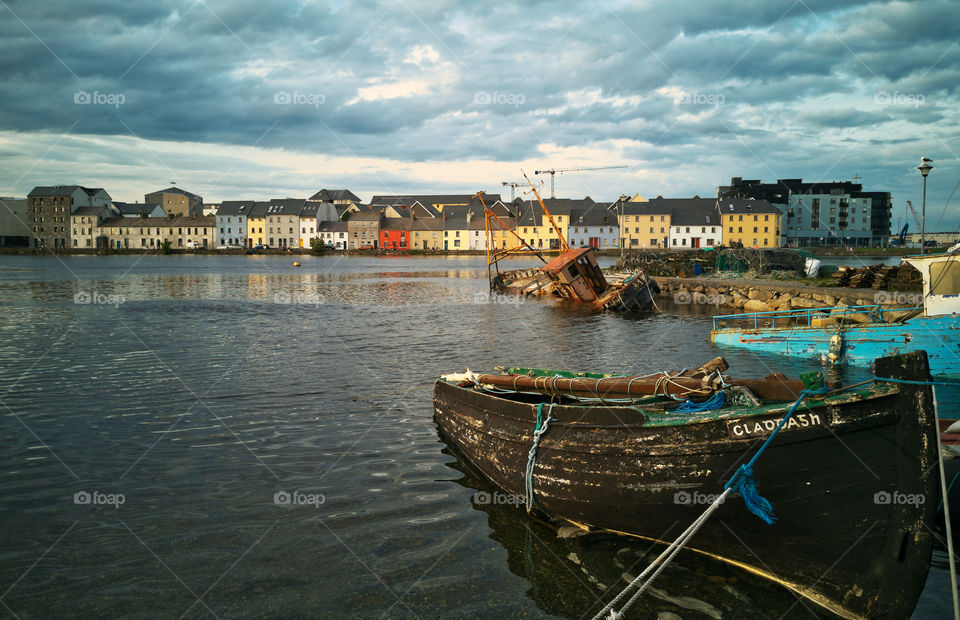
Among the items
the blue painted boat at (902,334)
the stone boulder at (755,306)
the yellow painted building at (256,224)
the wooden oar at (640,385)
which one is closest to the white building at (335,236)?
the yellow painted building at (256,224)

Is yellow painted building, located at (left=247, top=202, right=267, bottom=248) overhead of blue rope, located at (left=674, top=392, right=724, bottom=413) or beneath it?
overhead

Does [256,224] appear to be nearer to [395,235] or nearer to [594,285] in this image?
[395,235]

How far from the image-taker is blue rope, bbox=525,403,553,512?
788 centimetres

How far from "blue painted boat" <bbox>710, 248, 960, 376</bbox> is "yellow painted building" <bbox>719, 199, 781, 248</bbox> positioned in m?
110

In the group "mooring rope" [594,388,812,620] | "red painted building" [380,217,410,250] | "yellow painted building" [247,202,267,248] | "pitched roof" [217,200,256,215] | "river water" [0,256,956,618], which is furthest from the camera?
"pitched roof" [217,200,256,215]

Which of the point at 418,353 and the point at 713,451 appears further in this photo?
the point at 418,353

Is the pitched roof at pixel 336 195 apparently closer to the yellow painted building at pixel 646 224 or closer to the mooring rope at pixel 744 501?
the yellow painted building at pixel 646 224

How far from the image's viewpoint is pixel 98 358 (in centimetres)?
1955

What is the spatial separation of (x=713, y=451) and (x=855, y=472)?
130 centimetres

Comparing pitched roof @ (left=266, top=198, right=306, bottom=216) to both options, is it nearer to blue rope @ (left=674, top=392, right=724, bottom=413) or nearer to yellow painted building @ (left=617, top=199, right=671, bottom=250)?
yellow painted building @ (left=617, top=199, right=671, bottom=250)

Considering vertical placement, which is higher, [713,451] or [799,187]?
[799,187]

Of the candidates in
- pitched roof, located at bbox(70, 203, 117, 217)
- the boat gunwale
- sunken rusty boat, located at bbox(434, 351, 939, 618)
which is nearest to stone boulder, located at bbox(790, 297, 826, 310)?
sunken rusty boat, located at bbox(434, 351, 939, 618)

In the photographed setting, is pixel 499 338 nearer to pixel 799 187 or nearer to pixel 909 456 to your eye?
pixel 909 456

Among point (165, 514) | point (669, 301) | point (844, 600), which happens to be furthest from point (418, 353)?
point (669, 301)
